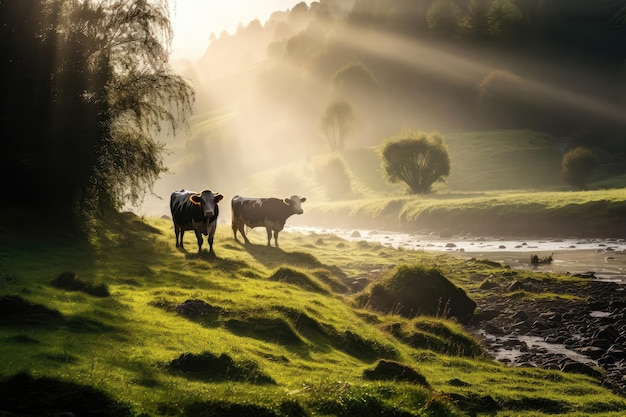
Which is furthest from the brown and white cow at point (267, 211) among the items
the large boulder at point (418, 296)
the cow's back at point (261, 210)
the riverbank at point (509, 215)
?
the riverbank at point (509, 215)

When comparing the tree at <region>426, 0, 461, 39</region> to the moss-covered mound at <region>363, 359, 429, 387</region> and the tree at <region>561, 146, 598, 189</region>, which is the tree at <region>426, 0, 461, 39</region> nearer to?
the tree at <region>561, 146, 598, 189</region>

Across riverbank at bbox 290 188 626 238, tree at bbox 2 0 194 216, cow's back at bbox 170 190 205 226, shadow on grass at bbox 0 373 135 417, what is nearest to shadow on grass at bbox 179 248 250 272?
cow's back at bbox 170 190 205 226

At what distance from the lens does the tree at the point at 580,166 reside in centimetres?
8706

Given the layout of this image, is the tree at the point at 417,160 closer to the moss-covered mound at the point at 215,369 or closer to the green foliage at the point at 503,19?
the green foliage at the point at 503,19

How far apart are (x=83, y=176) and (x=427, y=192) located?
3106 inches

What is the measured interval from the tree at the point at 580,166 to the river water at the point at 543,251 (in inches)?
1199

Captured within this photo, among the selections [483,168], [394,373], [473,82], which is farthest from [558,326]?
[473,82]

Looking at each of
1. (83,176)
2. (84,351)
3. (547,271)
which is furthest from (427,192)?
(84,351)

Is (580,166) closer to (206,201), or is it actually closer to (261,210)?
(261,210)

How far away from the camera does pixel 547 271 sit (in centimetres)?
3991

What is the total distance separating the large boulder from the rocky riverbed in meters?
1.06

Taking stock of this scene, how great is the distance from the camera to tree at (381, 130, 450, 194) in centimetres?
9588

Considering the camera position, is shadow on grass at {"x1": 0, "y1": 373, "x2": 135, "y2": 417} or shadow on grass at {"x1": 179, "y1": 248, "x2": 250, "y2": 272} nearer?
shadow on grass at {"x1": 0, "y1": 373, "x2": 135, "y2": 417}

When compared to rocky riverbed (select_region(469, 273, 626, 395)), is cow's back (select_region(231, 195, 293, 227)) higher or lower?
higher
